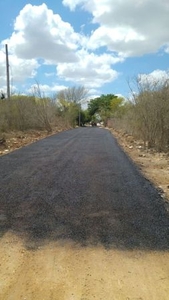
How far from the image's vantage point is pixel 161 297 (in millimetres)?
2934

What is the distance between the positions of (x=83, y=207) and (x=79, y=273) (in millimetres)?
2230

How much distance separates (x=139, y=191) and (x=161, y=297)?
386cm

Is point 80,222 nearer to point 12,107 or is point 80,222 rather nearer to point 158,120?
point 158,120

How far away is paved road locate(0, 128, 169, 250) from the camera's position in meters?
4.26

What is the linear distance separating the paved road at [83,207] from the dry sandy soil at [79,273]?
0.22m

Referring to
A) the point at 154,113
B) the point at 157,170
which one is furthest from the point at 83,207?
the point at 154,113

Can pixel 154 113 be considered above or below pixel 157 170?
above

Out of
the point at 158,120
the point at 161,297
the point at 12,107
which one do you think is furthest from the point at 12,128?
the point at 161,297

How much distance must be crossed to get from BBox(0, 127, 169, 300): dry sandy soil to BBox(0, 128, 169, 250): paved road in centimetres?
22

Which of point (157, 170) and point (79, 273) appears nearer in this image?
point (79, 273)

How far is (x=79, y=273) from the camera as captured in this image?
3.30 m

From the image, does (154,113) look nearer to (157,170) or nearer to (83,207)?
(157,170)

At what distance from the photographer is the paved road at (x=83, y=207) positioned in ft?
14.0

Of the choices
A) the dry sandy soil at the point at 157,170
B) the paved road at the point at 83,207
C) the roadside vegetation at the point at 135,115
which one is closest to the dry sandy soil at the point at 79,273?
the paved road at the point at 83,207
